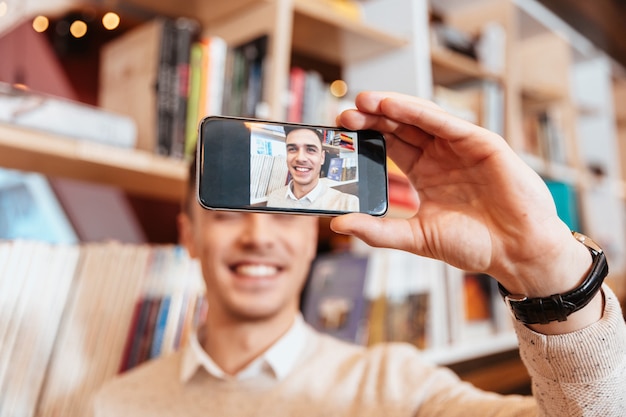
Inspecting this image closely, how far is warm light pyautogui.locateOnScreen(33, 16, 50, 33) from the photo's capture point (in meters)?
1.31

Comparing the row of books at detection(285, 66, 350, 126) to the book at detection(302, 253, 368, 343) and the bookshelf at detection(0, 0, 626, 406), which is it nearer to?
the bookshelf at detection(0, 0, 626, 406)

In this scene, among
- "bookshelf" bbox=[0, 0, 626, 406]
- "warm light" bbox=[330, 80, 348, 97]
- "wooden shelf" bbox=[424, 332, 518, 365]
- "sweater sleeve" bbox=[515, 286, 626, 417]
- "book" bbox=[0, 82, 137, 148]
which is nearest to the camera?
"sweater sleeve" bbox=[515, 286, 626, 417]

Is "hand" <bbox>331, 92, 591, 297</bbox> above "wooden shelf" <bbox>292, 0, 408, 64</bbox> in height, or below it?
below

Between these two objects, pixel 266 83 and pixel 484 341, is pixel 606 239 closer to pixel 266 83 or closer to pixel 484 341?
pixel 484 341

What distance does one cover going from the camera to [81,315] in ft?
3.54

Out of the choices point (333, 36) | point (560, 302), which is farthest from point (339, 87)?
point (560, 302)

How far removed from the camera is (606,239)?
8.20ft

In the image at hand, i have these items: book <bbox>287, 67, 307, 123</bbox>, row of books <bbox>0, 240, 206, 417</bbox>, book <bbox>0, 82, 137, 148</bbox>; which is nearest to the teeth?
row of books <bbox>0, 240, 206, 417</bbox>

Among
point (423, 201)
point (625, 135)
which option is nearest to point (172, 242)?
point (423, 201)

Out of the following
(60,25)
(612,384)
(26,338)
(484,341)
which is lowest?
(484,341)

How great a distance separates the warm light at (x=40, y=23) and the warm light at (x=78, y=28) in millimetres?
57

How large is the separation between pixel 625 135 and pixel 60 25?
325cm

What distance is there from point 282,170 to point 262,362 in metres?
0.50

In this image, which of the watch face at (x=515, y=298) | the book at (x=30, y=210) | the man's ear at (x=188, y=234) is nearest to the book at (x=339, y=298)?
the man's ear at (x=188, y=234)
